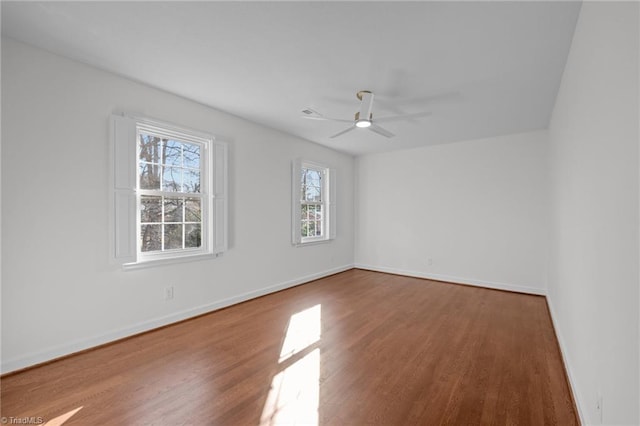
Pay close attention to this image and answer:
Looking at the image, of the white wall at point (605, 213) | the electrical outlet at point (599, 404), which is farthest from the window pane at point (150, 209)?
the electrical outlet at point (599, 404)

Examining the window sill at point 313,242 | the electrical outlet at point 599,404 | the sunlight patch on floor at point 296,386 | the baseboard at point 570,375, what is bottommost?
the sunlight patch on floor at point 296,386

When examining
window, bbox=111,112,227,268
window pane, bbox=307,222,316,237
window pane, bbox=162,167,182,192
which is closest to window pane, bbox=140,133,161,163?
window, bbox=111,112,227,268

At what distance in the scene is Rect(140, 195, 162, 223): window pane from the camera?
2.98m

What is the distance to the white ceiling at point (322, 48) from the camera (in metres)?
1.84

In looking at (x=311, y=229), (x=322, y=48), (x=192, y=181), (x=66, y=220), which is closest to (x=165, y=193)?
(x=192, y=181)

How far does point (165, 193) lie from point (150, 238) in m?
0.51

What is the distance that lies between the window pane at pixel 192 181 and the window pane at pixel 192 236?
45 centimetres

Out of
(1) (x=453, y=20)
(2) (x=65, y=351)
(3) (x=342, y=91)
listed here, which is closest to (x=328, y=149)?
(3) (x=342, y=91)

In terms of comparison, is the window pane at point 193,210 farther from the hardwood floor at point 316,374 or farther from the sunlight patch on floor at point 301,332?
the sunlight patch on floor at point 301,332

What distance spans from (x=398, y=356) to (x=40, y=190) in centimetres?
328

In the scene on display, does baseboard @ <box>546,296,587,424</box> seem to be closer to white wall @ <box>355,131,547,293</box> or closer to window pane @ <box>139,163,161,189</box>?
white wall @ <box>355,131,547,293</box>

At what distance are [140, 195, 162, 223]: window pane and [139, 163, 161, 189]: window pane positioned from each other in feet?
0.42

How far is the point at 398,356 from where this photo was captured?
8.04 feet

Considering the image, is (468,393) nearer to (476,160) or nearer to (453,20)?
(453,20)
